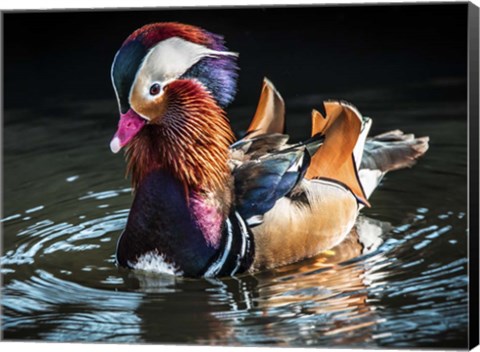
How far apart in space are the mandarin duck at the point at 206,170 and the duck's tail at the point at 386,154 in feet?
0.25

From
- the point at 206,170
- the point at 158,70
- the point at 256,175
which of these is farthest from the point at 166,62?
the point at 256,175

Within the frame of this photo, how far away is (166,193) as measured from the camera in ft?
22.8

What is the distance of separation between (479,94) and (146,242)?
5.07 feet

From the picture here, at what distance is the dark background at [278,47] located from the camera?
6691 millimetres

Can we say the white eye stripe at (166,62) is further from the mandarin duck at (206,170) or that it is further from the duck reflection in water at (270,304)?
the duck reflection in water at (270,304)

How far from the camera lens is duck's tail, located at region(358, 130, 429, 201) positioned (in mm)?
7195

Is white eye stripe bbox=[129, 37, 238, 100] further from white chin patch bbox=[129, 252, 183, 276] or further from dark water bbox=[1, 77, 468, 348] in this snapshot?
white chin patch bbox=[129, 252, 183, 276]

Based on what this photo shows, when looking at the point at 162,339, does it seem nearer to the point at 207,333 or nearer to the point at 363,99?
the point at 207,333

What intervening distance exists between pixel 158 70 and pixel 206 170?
0.50 metres

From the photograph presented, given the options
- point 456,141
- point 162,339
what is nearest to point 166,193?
point 162,339

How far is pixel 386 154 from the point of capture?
23.9 feet

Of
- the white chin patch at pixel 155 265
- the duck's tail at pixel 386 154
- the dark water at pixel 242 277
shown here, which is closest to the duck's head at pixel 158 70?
the dark water at pixel 242 277

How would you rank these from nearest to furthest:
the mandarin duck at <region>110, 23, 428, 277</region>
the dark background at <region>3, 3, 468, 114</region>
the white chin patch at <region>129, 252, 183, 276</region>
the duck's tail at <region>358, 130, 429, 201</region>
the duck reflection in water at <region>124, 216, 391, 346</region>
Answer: the duck reflection in water at <region>124, 216, 391, 346</region>, the dark background at <region>3, 3, 468, 114</region>, the mandarin duck at <region>110, 23, 428, 277</region>, the white chin patch at <region>129, 252, 183, 276</region>, the duck's tail at <region>358, 130, 429, 201</region>

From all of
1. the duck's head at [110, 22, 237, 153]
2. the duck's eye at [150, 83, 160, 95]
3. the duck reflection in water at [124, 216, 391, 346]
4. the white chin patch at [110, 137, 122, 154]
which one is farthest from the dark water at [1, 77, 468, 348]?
the white chin patch at [110, 137, 122, 154]
